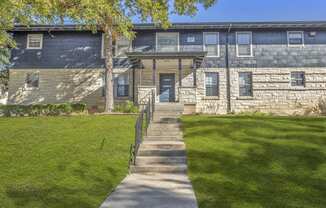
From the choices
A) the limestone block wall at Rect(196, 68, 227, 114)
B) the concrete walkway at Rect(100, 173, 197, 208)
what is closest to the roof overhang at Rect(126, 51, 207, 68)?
the limestone block wall at Rect(196, 68, 227, 114)

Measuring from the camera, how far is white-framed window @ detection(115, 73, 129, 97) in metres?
21.2

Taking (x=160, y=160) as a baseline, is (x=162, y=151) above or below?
above

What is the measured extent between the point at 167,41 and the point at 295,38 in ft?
28.7

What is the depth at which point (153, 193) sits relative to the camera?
6.00 metres

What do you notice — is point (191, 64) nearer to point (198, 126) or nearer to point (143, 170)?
point (198, 126)

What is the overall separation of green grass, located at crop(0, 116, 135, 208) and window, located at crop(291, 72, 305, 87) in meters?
13.5

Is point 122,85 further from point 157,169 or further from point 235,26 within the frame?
point 157,169

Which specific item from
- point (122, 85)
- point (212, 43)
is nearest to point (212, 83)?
point (212, 43)

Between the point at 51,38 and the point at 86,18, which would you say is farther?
the point at 51,38

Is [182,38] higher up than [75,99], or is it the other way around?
[182,38]

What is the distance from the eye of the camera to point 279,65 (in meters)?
21.1

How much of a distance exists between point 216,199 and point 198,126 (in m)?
6.86

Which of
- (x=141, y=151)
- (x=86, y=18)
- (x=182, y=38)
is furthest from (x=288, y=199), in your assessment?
(x=182, y=38)

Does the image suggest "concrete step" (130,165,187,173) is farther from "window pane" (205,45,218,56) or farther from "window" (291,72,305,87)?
"window" (291,72,305,87)
